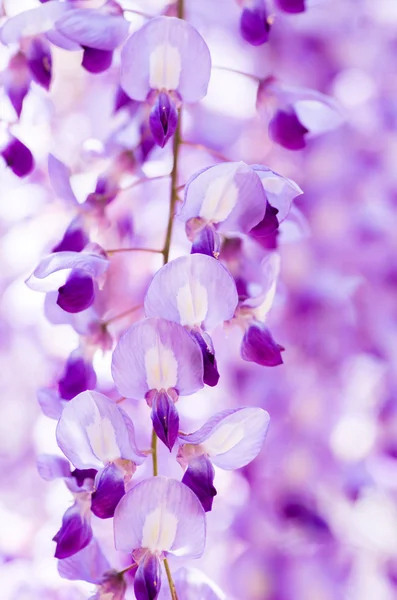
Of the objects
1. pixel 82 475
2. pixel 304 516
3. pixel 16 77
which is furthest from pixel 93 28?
pixel 304 516

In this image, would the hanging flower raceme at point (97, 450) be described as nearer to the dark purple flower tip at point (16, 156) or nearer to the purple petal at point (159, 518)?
the purple petal at point (159, 518)

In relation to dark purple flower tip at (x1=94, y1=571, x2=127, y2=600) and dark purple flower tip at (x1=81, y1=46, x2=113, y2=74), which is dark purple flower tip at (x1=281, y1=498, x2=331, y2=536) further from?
dark purple flower tip at (x1=81, y1=46, x2=113, y2=74)

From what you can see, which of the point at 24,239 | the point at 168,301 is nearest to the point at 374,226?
the point at 24,239

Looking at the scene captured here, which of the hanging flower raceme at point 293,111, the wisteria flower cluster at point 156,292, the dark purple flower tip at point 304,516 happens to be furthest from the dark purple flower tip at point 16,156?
the dark purple flower tip at point 304,516

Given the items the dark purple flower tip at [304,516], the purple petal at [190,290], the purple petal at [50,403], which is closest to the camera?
the purple petal at [190,290]

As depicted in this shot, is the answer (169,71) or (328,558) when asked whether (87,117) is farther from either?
(328,558)

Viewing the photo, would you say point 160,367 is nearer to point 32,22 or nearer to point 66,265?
point 66,265
